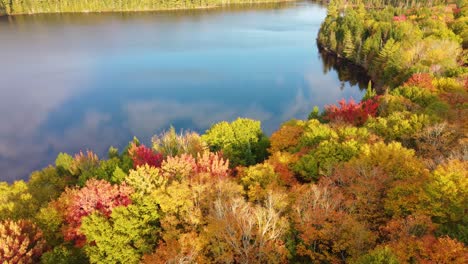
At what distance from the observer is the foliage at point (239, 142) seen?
46.4 m

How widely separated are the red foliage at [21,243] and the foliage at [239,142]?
24047mm

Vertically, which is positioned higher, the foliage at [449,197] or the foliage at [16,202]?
the foliage at [449,197]

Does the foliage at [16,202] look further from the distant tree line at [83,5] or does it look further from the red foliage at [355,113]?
the distant tree line at [83,5]

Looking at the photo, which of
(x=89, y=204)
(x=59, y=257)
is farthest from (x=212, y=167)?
(x=59, y=257)

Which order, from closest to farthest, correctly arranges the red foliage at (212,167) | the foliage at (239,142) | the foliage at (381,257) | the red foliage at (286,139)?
the foliage at (381,257)
the red foliage at (212,167)
the red foliage at (286,139)
the foliage at (239,142)

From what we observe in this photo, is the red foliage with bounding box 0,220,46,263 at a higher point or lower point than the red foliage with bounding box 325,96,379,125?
lower

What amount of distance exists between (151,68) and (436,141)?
7230 centimetres

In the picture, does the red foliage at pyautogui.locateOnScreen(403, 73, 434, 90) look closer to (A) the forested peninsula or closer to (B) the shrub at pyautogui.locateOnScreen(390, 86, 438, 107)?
(B) the shrub at pyautogui.locateOnScreen(390, 86, 438, 107)

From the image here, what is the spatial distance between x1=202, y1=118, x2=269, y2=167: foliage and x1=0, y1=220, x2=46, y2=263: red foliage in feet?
78.9

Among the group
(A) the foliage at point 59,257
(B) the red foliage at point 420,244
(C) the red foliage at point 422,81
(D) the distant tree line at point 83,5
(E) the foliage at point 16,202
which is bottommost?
(E) the foliage at point 16,202

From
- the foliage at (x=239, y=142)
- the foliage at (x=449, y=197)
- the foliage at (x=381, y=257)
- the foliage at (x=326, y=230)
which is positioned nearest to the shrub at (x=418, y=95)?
the foliage at (x=239, y=142)

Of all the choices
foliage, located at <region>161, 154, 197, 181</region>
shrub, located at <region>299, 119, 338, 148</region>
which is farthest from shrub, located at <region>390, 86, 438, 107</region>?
foliage, located at <region>161, 154, 197, 181</region>

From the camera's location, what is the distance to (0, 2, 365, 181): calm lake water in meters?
61.2

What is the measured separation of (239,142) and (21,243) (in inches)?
1110
